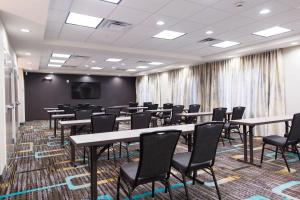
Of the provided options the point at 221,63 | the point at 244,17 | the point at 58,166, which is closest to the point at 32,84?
the point at 58,166

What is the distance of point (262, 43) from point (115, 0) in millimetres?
4598

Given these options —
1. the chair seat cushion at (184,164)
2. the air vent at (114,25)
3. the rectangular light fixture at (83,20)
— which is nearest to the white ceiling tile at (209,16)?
the air vent at (114,25)

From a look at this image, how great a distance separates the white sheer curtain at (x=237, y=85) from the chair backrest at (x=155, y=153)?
5264 millimetres

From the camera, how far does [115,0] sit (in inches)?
129

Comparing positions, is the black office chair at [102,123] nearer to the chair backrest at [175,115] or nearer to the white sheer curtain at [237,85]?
the chair backrest at [175,115]

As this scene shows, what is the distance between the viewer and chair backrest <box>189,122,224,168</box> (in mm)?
2244

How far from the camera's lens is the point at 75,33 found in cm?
494

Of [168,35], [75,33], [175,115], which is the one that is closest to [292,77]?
[175,115]

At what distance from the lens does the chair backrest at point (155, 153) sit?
6.33 feet

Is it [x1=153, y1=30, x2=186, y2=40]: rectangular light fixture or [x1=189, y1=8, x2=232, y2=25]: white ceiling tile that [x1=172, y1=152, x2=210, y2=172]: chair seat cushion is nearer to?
[x1=189, y1=8, x2=232, y2=25]: white ceiling tile

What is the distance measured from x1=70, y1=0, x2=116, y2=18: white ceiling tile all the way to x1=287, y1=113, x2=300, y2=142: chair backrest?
3.53 m

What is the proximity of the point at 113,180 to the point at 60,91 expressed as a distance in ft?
33.9

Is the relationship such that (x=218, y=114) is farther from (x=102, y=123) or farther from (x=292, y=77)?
(x=102, y=123)

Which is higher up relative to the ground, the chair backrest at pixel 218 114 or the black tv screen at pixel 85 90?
the black tv screen at pixel 85 90
